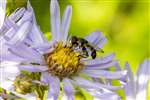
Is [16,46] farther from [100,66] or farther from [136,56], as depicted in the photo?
[136,56]

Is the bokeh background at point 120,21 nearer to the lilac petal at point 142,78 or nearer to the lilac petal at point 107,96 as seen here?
the lilac petal at point 142,78

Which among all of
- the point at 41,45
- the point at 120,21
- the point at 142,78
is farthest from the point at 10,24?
the point at 120,21

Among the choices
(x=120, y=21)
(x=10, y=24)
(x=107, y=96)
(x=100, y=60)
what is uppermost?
(x=120, y=21)

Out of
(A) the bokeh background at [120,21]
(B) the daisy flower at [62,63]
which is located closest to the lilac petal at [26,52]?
(B) the daisy flower at [62,63]

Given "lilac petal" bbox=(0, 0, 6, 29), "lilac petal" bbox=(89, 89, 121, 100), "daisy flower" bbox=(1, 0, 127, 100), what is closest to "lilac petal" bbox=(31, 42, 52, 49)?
"daisy flower" bbox=(1, 0, 127, 100)

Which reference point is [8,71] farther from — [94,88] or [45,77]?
[94,88]

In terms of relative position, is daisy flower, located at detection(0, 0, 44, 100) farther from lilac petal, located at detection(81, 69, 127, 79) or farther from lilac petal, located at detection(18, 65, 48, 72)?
lilac petal, located at detection(81, 69, 127, 79)

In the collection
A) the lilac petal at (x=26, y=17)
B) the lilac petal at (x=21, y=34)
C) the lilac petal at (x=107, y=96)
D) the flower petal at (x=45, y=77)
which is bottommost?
the lilac petal at (x=107, y=96)
